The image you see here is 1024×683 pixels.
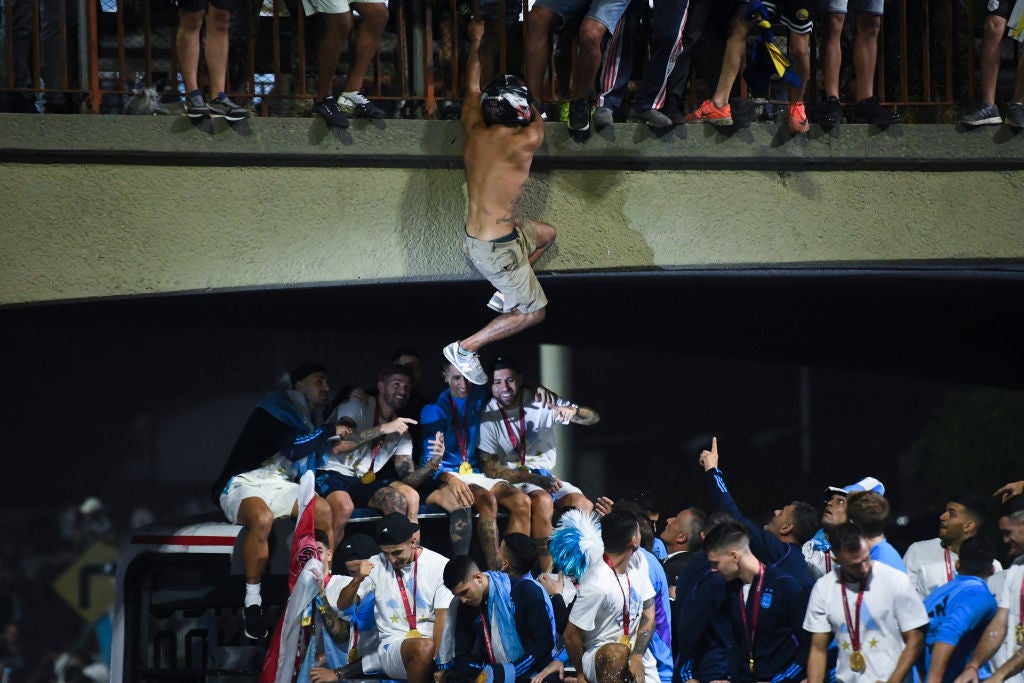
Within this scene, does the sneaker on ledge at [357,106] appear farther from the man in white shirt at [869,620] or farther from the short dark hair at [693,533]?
the man in white shirt at [869,620]

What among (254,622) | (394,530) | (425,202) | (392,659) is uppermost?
(425,202)

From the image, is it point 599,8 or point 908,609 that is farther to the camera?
point 599,8

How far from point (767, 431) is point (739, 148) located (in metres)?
4.38

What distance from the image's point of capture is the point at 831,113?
848 cm

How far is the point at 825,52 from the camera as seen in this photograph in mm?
8648


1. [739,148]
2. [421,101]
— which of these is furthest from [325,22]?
[739,148]

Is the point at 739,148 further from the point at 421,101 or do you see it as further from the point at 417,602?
the point at 417,602

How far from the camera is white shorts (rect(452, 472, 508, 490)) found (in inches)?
336

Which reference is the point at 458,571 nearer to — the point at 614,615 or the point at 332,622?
the point at 614,615

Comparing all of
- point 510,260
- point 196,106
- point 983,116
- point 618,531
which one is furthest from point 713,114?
point 196,106

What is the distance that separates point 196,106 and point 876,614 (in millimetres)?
4481

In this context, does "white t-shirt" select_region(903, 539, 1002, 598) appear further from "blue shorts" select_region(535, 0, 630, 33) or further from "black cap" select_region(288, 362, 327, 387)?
"black cap" select_region(288, 362, 327, 387)

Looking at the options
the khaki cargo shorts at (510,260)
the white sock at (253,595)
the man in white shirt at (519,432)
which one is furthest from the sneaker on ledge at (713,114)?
the white sock at (253,595)

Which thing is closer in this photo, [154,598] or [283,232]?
[283,232]
